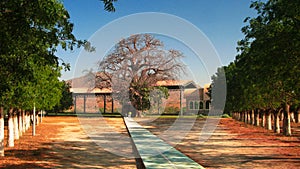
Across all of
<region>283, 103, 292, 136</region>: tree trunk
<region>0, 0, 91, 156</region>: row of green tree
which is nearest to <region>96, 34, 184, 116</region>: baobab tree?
<region>283, 103, 292, 136</region>: tree trunk

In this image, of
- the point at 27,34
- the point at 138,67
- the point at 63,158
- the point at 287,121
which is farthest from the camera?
the point at 138,67

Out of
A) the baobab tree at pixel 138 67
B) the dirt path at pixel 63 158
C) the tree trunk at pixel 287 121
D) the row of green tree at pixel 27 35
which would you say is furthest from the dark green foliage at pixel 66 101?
the row of green tree at pixel 27 35

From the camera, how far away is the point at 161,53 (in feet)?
191

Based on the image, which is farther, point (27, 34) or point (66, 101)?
point (66, 101)

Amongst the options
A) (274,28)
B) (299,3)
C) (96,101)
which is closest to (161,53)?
(96,101)

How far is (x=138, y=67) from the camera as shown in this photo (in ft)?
190

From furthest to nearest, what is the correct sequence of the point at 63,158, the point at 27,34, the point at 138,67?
the point at 138,67 → the point at 63,158 → the point at 27,34

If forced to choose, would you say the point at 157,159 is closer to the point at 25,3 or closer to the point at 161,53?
the point at 25,3

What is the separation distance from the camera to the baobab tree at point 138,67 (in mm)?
56781

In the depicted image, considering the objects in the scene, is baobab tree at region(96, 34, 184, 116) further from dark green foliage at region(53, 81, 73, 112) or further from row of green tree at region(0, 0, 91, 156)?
row of green tree at region(0, 0, 91, 156)

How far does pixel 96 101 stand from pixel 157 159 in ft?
200

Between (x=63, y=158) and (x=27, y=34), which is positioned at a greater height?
(x=27, y=34)

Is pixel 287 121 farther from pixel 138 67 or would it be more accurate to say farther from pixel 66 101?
pixel 66 101

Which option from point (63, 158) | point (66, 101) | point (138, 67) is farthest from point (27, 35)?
point (66, 101)
